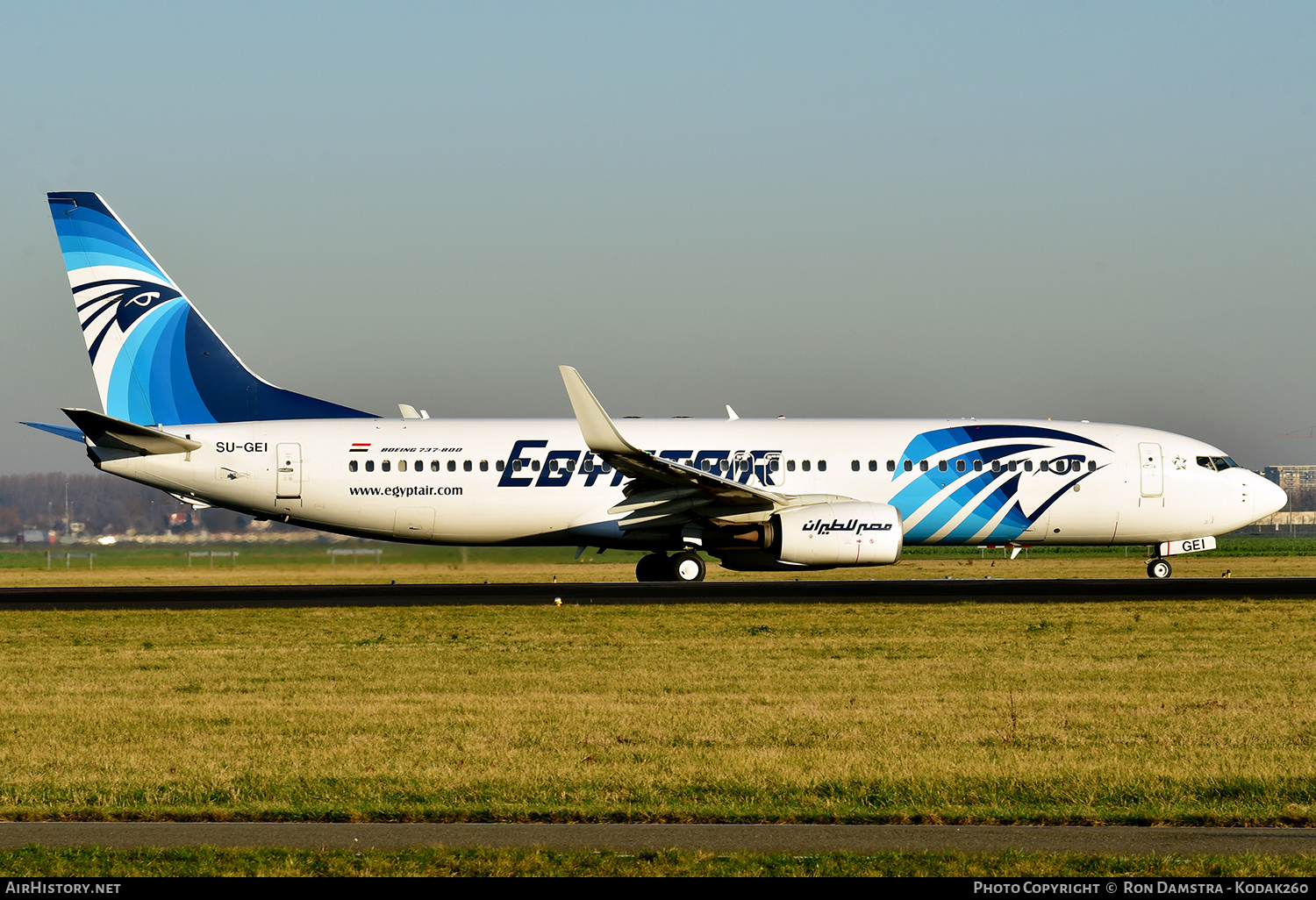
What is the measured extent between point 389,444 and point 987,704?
771 inches

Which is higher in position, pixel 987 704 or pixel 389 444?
pixel 389 444

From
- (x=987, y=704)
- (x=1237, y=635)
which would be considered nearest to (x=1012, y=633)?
(x=1237, y=635)

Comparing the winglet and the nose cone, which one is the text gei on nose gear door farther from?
the nose cone

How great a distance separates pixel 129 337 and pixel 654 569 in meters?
13.1

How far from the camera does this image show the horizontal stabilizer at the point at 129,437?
28.8 meters

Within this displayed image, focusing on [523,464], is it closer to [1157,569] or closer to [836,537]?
[836,537]

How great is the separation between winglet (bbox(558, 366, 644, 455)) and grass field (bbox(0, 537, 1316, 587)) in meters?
7.73

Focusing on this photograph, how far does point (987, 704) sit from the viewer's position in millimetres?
13695

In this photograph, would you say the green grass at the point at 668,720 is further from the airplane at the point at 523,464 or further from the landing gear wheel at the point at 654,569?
the landing gear wheel at the point at 654,569

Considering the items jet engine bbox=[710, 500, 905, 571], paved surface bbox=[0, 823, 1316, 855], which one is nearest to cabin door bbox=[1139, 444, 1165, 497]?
jet engine bbox=[710, 500, 905, 571]
